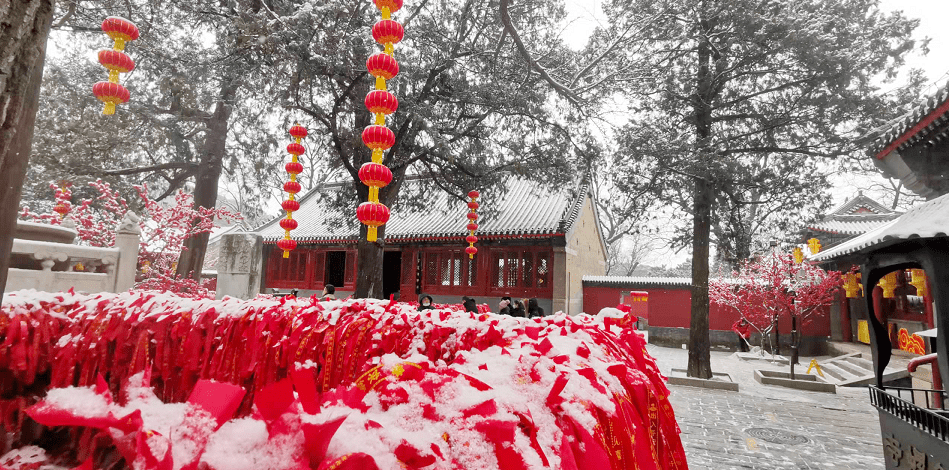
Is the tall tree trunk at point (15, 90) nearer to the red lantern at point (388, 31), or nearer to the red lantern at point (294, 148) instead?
the red lantern at point (388, 31)

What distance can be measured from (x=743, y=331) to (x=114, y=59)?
18.0 metres

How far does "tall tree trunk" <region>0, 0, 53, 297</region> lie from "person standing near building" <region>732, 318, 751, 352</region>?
17.4 meters

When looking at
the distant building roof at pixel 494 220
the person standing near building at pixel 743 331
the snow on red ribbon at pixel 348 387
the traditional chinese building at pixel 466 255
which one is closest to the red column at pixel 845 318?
the person standing near building at pixel 743 331

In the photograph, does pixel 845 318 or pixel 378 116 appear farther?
pixel 845 318

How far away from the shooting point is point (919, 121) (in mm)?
5727

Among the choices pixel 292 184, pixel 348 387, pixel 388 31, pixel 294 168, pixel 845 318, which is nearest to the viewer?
pixel 348 387

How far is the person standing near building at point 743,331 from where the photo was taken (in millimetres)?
14828

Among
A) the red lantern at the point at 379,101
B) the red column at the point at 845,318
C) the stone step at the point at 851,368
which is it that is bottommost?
the stone step at the point at 851,368

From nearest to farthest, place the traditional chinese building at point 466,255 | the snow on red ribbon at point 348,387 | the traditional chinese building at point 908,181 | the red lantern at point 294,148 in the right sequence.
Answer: the snow on red ribbon at point 348,387 → the traditional chinese building at point 908,181 → the red lantern at point 294,148 → the traditional chinese building at point 466,255

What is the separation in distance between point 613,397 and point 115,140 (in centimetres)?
1399

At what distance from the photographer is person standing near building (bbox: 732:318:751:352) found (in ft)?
48.6

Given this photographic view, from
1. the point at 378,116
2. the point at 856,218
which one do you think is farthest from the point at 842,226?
the point at 378,116

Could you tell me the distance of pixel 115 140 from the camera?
35.6ft

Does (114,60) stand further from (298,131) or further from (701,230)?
(701,230)
